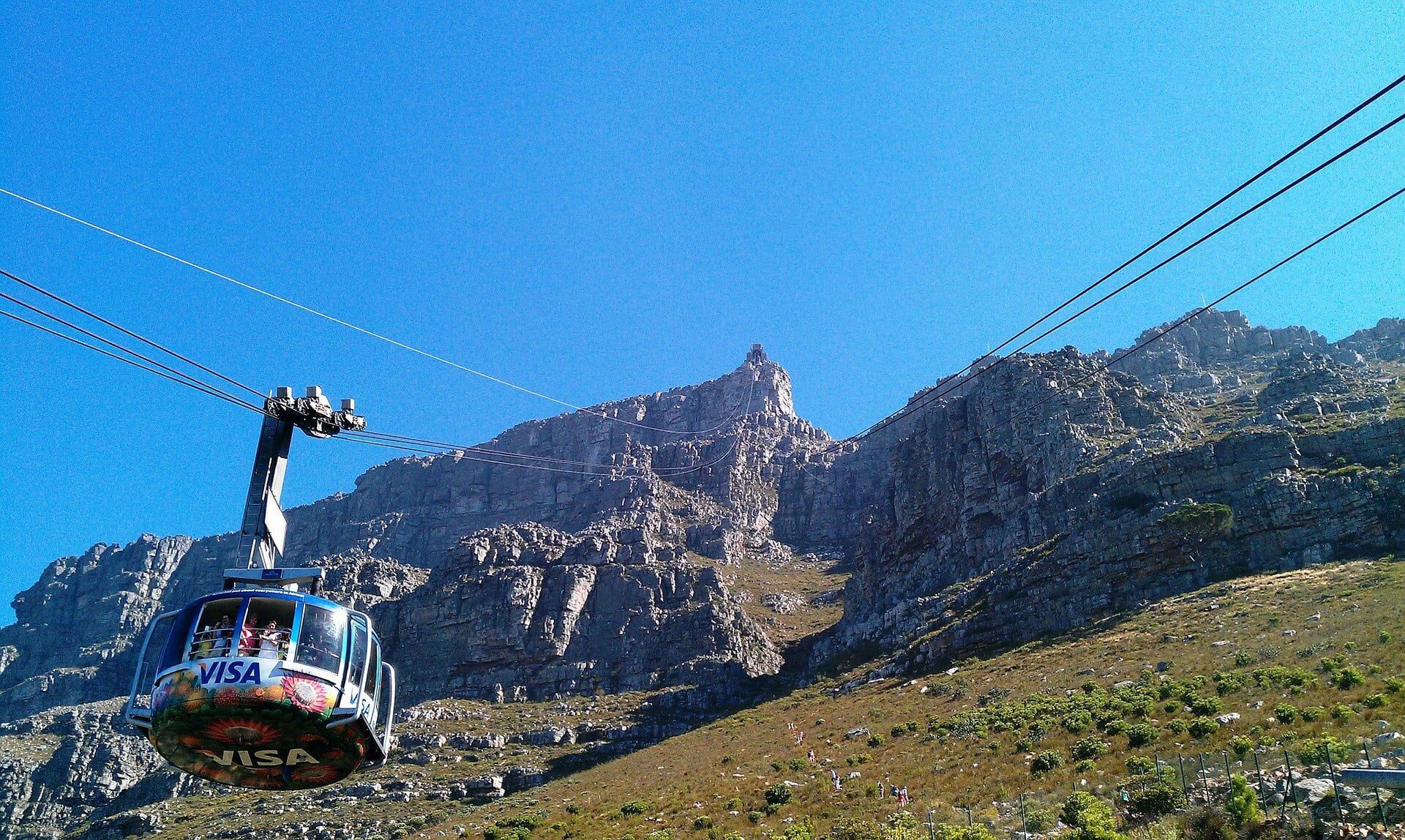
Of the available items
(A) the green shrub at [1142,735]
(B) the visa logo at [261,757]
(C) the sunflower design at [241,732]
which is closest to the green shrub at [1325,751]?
(A) the green shrub at [1142,735]

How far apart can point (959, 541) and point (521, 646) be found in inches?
2463

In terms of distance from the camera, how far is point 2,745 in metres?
126

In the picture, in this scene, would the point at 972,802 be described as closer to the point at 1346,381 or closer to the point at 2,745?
the point at 1346,381

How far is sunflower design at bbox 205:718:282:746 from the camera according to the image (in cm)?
1633

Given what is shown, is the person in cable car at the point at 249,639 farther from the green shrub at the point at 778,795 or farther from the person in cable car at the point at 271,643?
the green shrub at the point at 778,795

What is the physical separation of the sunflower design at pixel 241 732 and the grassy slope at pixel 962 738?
79.8 feet

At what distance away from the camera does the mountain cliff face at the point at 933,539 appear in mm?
78688

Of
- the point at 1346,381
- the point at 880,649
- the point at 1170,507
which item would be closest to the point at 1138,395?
the point at 1346,381

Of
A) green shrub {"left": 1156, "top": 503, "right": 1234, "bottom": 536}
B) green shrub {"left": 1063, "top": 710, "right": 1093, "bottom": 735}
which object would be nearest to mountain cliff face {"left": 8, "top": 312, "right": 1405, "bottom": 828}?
green shrub {"left": 1156, "top": 503, "right": 1234, "bottom": 536}

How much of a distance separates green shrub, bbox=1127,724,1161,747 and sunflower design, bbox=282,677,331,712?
30.2 meters

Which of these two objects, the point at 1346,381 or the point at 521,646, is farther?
the point at 521,646

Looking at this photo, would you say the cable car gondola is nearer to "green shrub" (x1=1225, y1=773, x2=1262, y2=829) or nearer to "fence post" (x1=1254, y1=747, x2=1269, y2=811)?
"green shrub" (x1=1225, y1=773, x2=1262, y2=829)

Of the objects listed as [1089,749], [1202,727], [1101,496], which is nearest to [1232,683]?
[1202,727]

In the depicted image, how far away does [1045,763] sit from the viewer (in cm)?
3581
